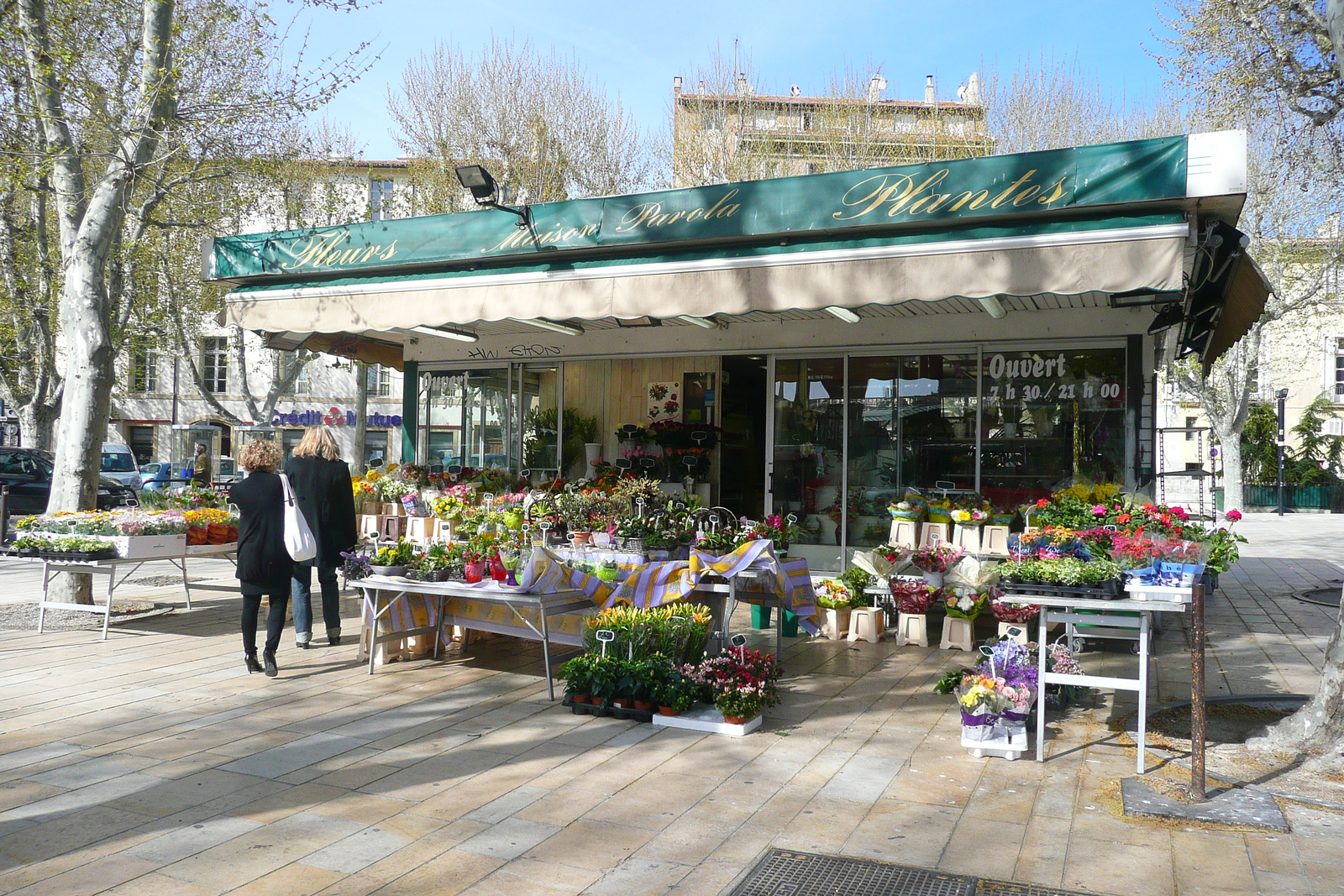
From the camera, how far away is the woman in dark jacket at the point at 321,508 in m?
6.82

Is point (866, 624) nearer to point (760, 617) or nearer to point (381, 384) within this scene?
point (760, 617)

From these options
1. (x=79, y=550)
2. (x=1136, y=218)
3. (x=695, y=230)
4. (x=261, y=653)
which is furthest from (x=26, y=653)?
(x=1136, y=218)

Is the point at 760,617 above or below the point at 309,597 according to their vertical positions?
below

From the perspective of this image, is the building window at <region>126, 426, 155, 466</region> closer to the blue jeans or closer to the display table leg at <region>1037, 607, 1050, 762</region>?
the blue jeans

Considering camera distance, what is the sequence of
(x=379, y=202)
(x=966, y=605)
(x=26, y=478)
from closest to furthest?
(x=966, y=605) → (x=26, y=478) → (x=379, y=202)

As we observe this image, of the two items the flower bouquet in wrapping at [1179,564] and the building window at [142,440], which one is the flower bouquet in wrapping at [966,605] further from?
the building window at [142,440]

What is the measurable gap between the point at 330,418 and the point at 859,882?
38.2 metres

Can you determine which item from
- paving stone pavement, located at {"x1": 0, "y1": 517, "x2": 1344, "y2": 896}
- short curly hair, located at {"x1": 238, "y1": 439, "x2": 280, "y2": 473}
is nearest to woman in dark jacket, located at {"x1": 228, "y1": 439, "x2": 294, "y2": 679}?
short curly hair, located at {"x1": 238, "y1": 439, "x2": 280, "y2": 473}

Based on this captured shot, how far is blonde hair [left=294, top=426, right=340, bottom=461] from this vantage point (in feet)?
22.5

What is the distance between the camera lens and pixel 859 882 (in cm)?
327

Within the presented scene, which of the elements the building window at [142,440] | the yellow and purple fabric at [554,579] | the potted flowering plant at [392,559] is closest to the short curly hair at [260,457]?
the potted flowering plant at [392,559]

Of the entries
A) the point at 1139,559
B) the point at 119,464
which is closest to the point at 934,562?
the point at 1139,559

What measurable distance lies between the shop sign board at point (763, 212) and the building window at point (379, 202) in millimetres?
8981

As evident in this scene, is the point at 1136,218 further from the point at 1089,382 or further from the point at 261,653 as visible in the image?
the point at 261,653
